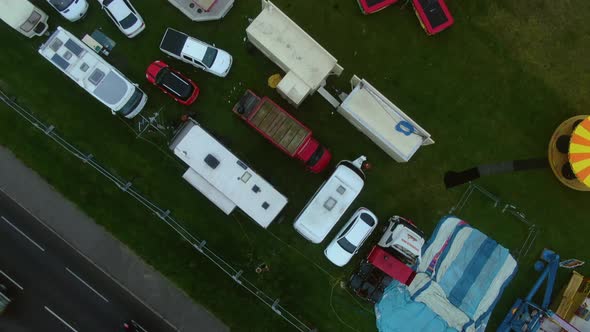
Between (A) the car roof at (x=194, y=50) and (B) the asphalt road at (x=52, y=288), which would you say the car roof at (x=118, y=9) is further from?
(B) the asphalt road at (x=52, y=288)

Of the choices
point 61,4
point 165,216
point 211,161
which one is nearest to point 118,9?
point 61,4

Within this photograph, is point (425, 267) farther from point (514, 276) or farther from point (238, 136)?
point (238, 136)

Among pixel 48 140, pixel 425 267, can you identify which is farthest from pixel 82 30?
pixel 425 267

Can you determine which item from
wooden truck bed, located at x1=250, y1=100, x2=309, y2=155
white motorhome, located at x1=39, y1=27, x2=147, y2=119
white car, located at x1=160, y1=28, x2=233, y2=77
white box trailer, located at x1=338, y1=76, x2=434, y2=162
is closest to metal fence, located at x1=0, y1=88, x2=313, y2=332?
white motorhome, located at x1=39, y1=27, x2=147, y2=119

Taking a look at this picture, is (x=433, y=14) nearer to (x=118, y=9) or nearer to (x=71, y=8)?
(x=118, y=9)

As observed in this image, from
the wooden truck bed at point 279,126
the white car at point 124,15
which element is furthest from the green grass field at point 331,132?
the wooden truck bed at point 279,126

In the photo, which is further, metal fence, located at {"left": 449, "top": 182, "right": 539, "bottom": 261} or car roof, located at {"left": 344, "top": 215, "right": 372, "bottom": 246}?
metal fence, located at {"left": 449, "top": 182, "right": 539, "bottom": 261}

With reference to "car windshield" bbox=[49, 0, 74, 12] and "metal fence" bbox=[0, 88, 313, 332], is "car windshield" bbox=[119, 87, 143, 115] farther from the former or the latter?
"car windshield" bbox=[49, 0, 74, 12]
